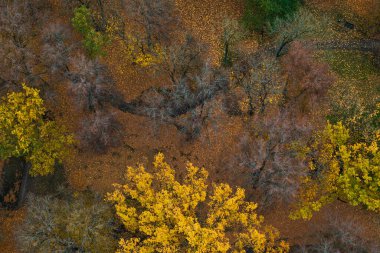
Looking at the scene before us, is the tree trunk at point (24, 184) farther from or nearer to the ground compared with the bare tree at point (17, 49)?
nearer to the ground

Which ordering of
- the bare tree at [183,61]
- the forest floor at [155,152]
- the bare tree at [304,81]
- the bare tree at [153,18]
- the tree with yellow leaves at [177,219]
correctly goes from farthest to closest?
the bare tree at [183,61] < the bare tree at [153,18] < the bare tree at [304,81] < the forest floor at [155,152] < the tree with yellow leaves at [177,219]

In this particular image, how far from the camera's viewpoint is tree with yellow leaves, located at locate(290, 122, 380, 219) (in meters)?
37.8

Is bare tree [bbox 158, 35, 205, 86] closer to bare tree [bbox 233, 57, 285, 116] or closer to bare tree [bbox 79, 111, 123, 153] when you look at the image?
bare tree [bbox 233, 57, 285, 116]

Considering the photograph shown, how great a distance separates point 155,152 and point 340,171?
22.1 metres

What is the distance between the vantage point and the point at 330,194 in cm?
4156

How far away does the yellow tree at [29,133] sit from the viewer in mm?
39281

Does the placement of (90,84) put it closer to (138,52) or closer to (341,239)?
(138,52)

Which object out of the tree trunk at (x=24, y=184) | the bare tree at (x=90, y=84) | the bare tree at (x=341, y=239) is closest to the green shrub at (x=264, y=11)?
the bare tree at (x=90, y=84)

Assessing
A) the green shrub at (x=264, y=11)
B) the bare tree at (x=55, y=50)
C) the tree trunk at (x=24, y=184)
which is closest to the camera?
the bare tree at (x=55, y=50)

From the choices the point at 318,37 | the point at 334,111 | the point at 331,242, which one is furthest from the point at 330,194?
the point at 318,37

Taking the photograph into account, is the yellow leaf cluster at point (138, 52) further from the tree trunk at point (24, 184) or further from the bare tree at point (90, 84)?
the tree trunk at point (24, 184)

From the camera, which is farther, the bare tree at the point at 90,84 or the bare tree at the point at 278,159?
the bare tree at the point at 90,84

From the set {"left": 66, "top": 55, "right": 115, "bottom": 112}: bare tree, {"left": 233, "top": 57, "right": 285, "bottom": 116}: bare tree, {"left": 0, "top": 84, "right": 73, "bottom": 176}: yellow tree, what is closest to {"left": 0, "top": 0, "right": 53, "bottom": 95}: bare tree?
{"left": 0, "top": 84, "right": 73, "bottom": 176}: yellow tree

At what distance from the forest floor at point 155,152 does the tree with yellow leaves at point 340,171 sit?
18.1 feet
